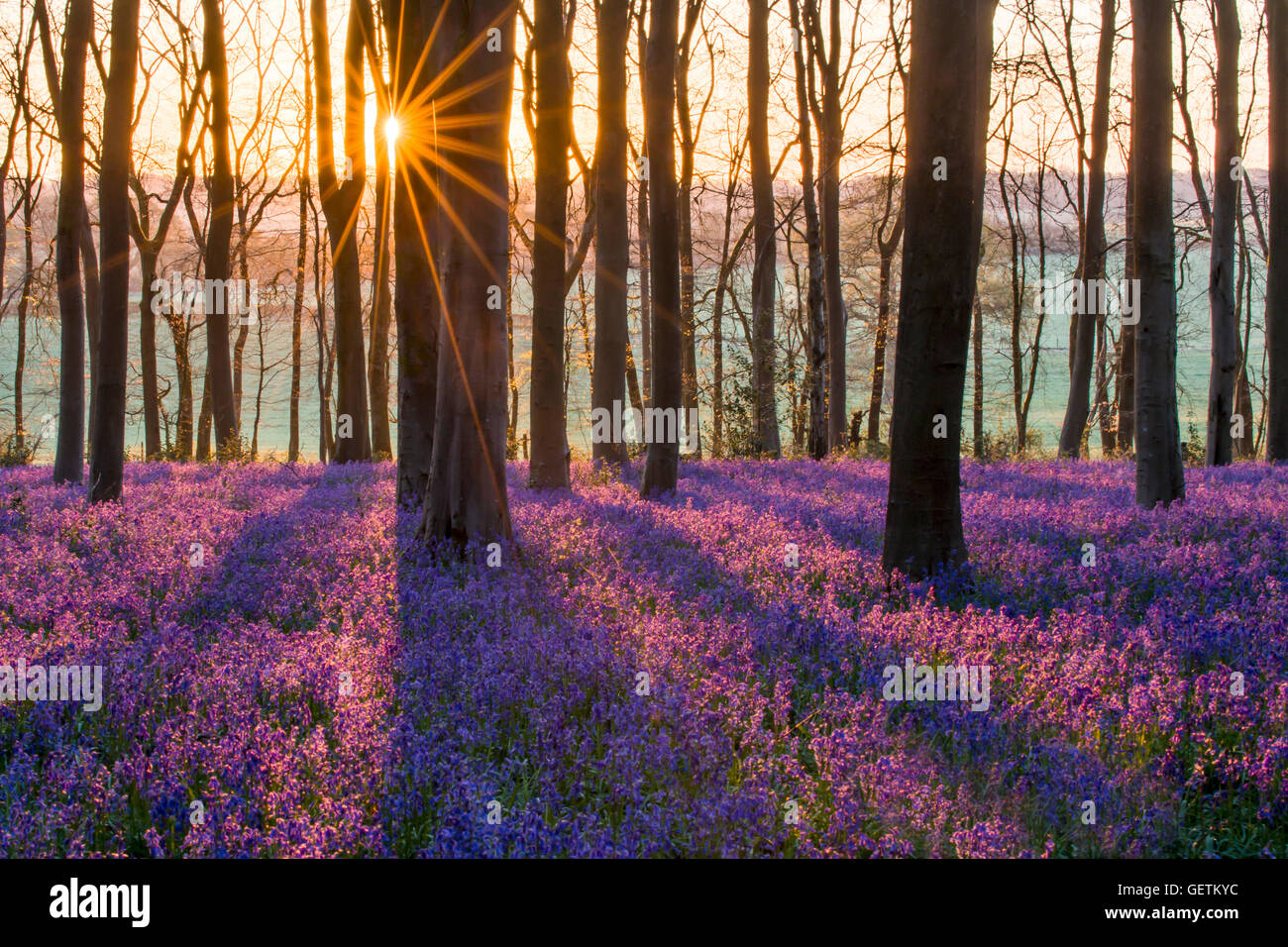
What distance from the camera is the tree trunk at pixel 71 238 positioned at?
13.1 meters

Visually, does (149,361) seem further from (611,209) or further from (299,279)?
(611,209)

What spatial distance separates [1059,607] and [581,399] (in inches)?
3682

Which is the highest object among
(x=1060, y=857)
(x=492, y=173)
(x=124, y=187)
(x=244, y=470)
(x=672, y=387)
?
(x=124, y=187)

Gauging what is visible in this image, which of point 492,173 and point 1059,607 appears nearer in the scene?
point 1059,607

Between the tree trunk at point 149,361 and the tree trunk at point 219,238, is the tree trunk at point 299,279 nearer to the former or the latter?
the tree trunk at point 149,361

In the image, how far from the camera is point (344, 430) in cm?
1862

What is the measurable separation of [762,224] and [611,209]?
726 cm

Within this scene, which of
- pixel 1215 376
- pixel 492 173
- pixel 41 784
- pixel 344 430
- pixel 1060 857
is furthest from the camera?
pixel 344 430

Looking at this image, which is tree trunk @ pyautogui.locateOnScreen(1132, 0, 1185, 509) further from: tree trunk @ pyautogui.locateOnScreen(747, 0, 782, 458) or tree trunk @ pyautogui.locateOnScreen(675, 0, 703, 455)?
tree trunk @ pyautogui.locateOnScreen(675, 0, 703, 455)

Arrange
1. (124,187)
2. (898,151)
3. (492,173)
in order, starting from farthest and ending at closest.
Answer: (898,151) → (124,187) → (492,173)

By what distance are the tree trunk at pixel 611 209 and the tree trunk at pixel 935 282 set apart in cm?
754

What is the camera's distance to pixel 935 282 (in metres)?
6.79
